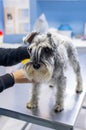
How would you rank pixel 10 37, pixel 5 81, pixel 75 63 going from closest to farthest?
1. pixel 5 81
2. pixel 75 63
3. pixel 10 37

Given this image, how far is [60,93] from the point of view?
1.10 m

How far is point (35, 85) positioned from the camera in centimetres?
115

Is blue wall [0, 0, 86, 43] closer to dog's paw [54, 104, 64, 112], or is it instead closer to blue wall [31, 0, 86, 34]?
blue wall [31, 0, 86, 34]

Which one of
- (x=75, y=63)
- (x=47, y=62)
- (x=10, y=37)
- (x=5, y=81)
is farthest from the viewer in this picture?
(x=10, y=37)

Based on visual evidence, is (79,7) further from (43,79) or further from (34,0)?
(43,79)

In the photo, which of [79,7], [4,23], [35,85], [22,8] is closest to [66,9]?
[79,7]

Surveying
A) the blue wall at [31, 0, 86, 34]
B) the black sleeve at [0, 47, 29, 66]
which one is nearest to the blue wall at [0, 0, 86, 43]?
the blue wall at [31, 0, 86, 34]

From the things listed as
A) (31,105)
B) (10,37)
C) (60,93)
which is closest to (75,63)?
(60,93)

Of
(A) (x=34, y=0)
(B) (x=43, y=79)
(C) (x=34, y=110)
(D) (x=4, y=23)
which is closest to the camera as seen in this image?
(B) (x=43, y=79)

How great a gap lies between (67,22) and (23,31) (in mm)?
517

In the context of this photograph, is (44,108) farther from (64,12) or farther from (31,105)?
(64,12)

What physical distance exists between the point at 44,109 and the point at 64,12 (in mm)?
1607

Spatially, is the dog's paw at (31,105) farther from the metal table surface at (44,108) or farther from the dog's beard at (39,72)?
the dog's beard at (39,72)

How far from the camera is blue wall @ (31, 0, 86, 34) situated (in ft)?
7.90
